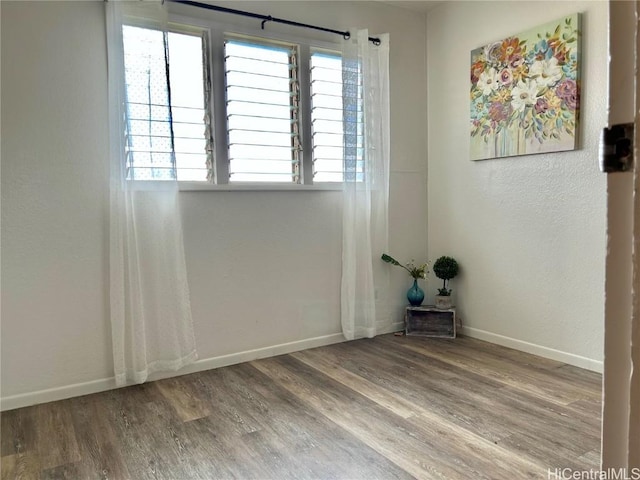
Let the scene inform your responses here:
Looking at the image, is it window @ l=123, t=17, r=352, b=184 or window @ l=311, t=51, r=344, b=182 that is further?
window @ l=311, t=51, r=344, b=182

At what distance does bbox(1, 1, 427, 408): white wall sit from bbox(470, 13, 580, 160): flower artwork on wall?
1.20 metres

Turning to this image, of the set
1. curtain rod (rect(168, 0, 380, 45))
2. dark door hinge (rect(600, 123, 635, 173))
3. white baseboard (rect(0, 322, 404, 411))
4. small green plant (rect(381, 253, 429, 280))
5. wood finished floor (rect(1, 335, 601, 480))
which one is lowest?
wood finished floor (rect(1, 335, 601, 480))

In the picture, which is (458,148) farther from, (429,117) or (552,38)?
(552,38)

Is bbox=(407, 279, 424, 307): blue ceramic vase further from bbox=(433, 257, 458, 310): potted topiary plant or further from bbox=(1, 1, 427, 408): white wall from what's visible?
bbox=(1, 1, 427, 408): white wall

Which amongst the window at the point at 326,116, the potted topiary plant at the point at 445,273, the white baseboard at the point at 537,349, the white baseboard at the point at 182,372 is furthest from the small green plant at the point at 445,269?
the window at the point at 326,116

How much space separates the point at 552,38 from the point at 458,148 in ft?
3.06

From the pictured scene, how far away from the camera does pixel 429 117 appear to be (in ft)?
12.2

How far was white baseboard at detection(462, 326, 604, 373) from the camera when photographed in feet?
9.07

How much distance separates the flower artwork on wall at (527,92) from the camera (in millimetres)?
2742

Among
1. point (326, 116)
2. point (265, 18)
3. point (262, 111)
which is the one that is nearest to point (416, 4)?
point (326, 116)

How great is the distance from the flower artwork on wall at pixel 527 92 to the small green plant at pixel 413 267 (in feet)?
3.05

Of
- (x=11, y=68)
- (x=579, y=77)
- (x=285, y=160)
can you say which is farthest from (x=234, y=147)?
(x=579, y=77)

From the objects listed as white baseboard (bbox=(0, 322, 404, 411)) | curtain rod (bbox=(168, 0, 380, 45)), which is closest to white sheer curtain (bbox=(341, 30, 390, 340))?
curtain rod (bbox=(168, 0, 380, 45))

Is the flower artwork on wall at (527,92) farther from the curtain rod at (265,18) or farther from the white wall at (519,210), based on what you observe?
the curtain rod at (265,18)
